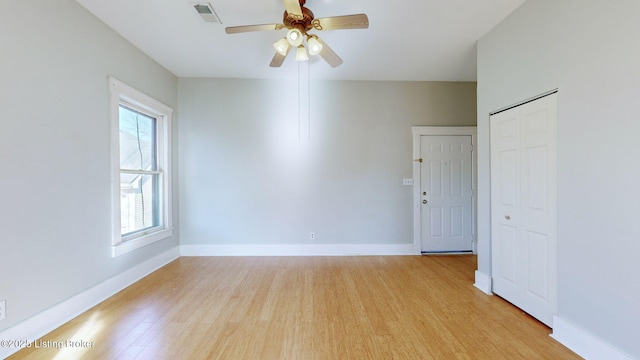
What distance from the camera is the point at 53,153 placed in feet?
6.78

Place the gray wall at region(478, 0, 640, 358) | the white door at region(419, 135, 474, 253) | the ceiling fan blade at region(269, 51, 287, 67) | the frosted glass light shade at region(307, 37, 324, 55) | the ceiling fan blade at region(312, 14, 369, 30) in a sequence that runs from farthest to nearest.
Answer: the white door at region(419, 135, 474, 253) → the ceiling fan blade at region(269, 51, 287, 67) → the frosted glass light shade at region(307, 37, 324, 55) → the ceiling fan blade at region(312, 14, 369, 30) → the gray wall at region(478, 0, 640, 358)

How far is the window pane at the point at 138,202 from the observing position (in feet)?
9.85

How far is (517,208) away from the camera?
240 centimetres

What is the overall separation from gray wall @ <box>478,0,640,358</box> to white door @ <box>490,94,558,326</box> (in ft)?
0.32

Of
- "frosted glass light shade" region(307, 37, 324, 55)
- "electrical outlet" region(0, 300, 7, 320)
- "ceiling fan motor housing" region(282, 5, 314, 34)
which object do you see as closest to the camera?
"electrical outlet" region(0, 300, 7, 320)

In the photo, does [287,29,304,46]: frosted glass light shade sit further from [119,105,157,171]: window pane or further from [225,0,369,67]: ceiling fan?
[119,105,157,171]: window pane

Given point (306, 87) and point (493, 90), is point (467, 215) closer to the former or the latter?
point (493, 90)

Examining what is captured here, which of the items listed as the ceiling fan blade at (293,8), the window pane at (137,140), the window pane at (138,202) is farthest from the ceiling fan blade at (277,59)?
the window pane at (138,202)

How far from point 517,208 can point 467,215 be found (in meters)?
1.86

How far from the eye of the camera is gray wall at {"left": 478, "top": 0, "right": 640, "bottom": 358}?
153 cm

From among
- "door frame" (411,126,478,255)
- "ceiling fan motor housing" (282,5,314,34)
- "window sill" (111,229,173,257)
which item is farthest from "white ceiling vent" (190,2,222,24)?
"door frame" (411,126,478,255)

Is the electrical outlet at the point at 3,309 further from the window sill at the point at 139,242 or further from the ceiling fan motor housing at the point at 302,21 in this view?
the ceiling fan motor housing at the point at 302,21

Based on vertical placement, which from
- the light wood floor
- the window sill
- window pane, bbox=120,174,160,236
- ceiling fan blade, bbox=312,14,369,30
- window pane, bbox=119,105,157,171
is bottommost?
the light wood floor

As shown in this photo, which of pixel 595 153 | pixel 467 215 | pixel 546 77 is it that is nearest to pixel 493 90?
pixel 546 77
